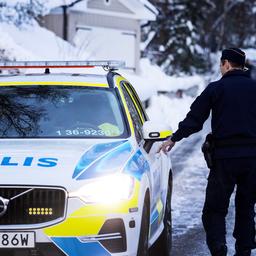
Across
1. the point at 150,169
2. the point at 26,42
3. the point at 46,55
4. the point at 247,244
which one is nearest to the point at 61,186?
the point at 150,169

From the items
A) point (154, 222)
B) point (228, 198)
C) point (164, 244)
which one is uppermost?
point (228, 198)

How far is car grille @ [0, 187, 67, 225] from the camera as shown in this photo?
480cm

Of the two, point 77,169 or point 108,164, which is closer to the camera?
point 77,169

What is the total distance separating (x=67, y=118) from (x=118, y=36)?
26.5 metres

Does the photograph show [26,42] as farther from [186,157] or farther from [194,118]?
[194,118]

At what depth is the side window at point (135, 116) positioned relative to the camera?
6.16m

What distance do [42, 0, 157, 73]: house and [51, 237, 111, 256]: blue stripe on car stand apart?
69.9 ft

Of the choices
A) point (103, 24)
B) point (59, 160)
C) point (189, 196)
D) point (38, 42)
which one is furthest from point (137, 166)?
point (103, 24)

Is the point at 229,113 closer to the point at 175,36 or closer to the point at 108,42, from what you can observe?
the point at 108,42

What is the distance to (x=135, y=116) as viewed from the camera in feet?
21.4

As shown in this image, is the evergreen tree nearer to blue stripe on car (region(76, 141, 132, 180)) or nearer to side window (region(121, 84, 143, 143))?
side window (region(121, 84, 143, 143))

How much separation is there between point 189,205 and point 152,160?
135 inches

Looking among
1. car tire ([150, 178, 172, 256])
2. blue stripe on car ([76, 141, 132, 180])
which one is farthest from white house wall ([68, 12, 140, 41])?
blue stripe on car ([76, 141, 132, 180])

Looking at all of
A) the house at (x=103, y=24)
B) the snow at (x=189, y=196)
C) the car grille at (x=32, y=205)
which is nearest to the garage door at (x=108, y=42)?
the house at (x=103, y=24)
